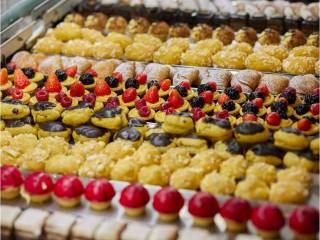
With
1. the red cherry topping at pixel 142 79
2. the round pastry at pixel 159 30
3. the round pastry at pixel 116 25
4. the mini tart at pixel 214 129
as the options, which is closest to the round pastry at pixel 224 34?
the round pastry at pixel 159 30

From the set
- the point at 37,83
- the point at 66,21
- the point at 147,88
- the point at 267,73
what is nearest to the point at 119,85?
the point at 147,88

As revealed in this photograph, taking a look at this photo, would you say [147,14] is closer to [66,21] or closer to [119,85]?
[66,21]

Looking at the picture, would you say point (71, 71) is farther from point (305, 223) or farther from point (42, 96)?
point (305, 223)

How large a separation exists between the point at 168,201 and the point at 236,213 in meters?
0.28

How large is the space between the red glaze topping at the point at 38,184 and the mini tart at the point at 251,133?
895 millimetres

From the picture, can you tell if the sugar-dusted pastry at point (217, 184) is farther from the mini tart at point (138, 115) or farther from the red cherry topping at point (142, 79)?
the red cherry topping at point (142, 79)

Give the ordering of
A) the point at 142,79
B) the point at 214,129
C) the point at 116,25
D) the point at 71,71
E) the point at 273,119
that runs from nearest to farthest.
→ the point at 214,129 < the point at 273,119 < the point at 142,79 < the point at 71,71 < the point at 116,25

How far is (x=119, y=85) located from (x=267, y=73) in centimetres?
95

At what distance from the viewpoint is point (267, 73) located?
12.5ft

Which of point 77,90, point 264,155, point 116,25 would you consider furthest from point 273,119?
point 116,25

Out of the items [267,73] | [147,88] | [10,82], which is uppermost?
[10,82]

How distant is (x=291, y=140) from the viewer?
2.75 meters

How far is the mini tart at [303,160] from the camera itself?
2.69m

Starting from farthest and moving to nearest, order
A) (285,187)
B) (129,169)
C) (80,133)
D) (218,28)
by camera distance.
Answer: (218,28)
(80,133)
(129,169)
(285,187)
